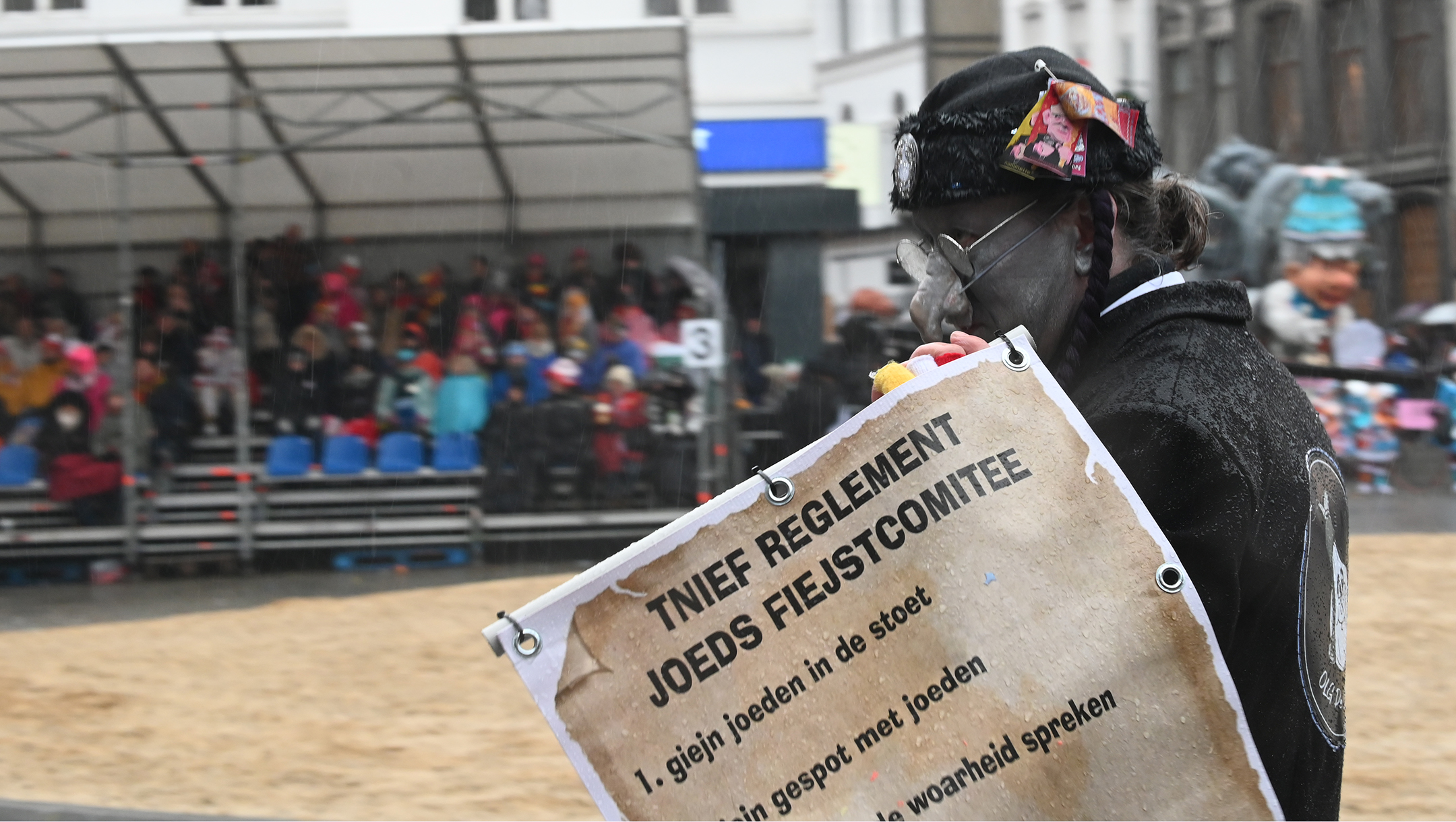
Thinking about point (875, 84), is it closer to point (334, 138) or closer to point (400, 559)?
point (334, 138)

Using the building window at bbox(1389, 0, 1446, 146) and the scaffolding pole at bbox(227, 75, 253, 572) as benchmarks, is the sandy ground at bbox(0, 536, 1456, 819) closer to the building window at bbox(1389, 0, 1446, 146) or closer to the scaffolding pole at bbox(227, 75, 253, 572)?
the scaffolding pole at bbox(227, 75, 253, 572)

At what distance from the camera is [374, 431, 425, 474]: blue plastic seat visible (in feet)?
38.9

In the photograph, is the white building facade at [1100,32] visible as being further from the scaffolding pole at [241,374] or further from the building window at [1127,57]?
the scaffolding pole at [241,374]

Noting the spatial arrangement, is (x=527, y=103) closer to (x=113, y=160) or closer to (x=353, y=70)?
(x=353, y=70)

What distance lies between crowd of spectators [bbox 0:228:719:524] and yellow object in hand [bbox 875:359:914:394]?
1016 centimetres

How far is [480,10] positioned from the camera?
17297mm

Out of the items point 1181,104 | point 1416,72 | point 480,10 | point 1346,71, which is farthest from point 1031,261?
point 1181,104

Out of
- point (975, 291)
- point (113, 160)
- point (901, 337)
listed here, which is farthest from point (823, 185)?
point (975, 291)

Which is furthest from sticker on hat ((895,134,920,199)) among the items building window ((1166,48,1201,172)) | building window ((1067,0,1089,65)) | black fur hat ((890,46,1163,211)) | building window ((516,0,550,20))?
building window ((1166,48,1201,172))

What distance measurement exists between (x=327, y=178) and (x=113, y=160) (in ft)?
6.26

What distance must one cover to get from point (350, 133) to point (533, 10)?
16.2ft

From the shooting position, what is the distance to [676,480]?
1156 cm

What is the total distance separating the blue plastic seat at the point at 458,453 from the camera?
38.7ft

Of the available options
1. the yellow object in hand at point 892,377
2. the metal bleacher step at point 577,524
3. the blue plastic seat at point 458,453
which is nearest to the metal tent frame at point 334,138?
the blue plastic seat at point 458,453
